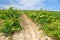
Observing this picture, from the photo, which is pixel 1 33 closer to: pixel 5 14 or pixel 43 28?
pixel 43 28

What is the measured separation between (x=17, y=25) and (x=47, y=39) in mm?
1978

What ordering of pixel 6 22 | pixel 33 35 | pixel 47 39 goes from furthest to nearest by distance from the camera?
pixel 6 22 → pixel 33 35 → pixel 47 39

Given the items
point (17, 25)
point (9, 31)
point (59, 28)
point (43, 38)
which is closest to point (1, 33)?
point (9, 31)

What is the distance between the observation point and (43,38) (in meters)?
7.61

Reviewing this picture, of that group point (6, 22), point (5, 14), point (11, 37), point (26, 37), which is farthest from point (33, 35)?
point (5, 14)

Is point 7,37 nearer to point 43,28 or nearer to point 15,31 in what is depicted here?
point 15,31

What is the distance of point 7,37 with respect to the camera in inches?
310

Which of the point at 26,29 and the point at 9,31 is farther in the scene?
the point at 26,29

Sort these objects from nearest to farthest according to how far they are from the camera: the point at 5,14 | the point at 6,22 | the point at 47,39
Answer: the point at 47,39
the point at 6,22
the point at 5,14

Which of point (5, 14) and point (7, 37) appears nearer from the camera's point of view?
point (7, 37)

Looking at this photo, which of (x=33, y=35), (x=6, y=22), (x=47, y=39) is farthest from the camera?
(x=6, y=22)

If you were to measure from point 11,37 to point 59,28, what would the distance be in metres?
2.02

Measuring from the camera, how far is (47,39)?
295 inches

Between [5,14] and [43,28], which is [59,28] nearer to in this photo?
[43,28]
